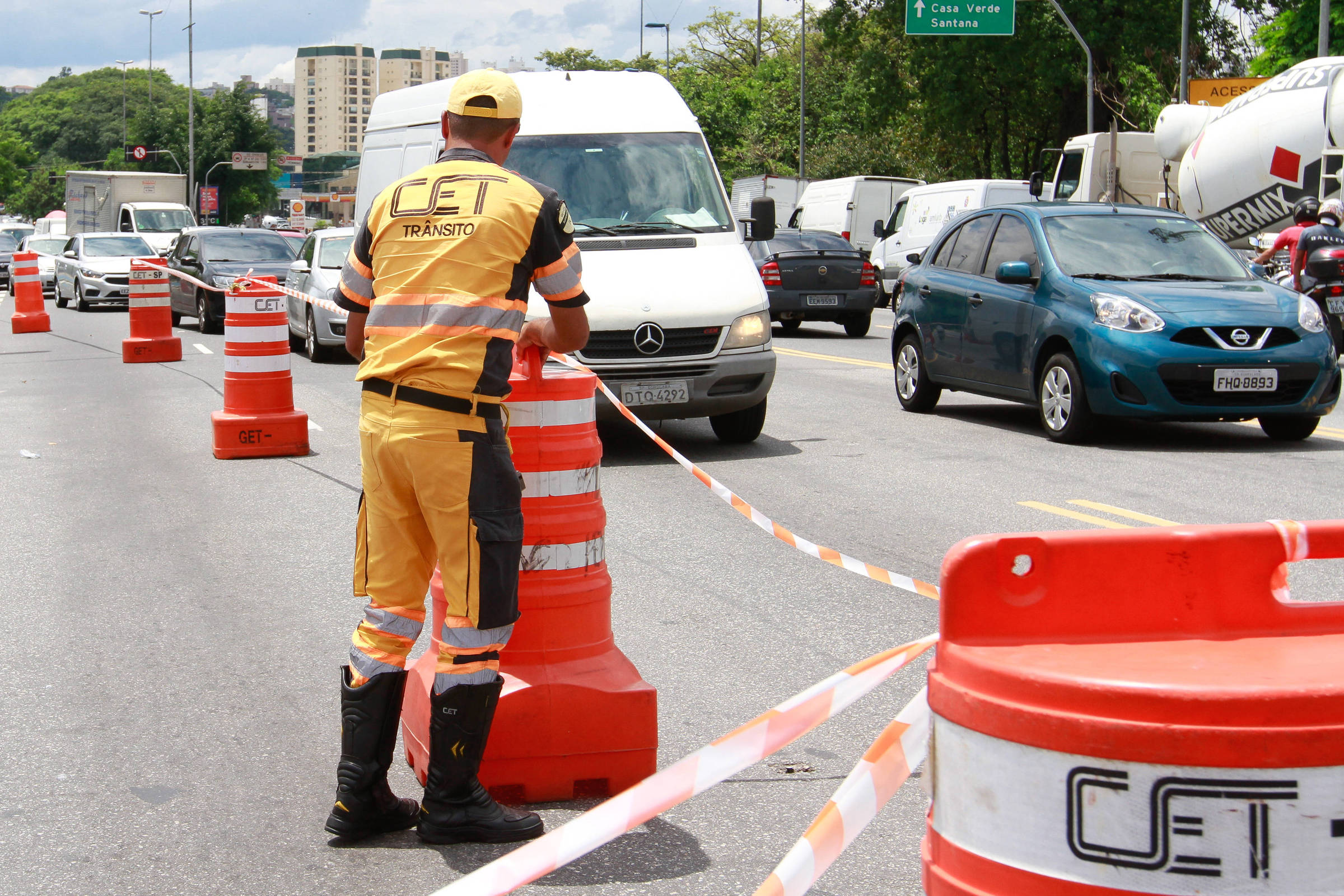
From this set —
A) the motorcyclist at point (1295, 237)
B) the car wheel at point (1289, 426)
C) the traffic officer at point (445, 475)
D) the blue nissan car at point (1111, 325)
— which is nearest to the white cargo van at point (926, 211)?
the motorcyclist at point (1295, 237)

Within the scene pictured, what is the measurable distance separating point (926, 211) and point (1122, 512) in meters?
21.5

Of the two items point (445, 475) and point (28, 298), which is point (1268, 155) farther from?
point (445, 475)

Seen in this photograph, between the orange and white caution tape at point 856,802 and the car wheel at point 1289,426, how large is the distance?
934 cm

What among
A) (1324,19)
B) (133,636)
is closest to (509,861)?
(133,636)

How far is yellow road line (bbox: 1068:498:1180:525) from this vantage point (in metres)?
7.88

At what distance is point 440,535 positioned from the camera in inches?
145

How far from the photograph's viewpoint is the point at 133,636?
234 inches

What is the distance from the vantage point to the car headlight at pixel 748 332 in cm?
1050

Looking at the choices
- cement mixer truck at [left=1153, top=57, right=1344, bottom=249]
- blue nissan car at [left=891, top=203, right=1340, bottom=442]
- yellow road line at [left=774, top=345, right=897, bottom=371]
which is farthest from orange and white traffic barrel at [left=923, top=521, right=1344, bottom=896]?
cement mixer truck at [left=1153, top=57, right=1344, bottom=249]

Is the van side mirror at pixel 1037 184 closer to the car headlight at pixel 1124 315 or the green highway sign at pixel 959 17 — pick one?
the green highway sign at pixel 959 17

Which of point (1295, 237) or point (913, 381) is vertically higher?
point (1295, 237)

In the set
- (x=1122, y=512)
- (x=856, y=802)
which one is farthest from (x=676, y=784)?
(x=1122, y=512)

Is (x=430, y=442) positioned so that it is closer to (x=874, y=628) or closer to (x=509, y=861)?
(x=509, y=861)

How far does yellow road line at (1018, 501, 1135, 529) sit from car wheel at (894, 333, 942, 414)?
4520 millimetres
